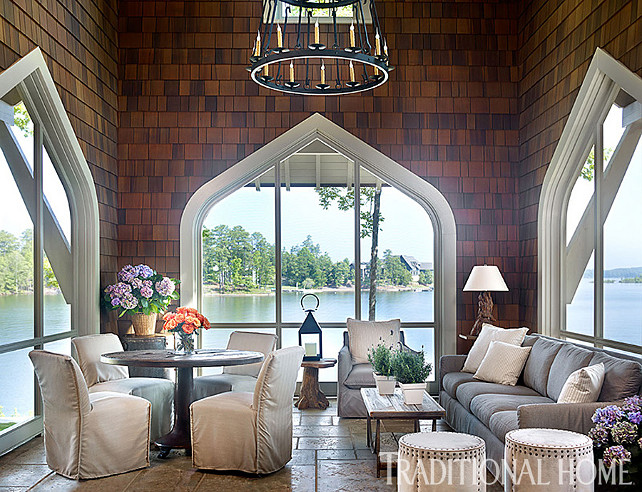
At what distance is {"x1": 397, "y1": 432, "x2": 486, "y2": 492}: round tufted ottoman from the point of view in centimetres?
344

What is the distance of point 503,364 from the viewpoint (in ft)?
18.3

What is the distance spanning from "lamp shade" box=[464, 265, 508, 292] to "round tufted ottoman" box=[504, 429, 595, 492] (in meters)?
3.24

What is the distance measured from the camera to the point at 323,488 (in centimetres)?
432

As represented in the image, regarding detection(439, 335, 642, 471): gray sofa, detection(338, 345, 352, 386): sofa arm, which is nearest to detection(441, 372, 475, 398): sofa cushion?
detection(439, 335, 642, 471): gray sofa

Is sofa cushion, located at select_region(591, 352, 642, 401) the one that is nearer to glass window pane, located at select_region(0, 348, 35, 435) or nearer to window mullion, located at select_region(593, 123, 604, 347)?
window mullion, located at select_region(593, 123, 604, 347)

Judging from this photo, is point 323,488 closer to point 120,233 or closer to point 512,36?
point 120,233

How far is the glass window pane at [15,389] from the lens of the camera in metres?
5.17

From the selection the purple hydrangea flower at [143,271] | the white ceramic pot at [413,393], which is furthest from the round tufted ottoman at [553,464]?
the purple hydrangea flower at [143,271]

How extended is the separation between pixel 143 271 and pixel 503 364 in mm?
3445

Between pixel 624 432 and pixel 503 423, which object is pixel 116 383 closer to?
pixel 503 423

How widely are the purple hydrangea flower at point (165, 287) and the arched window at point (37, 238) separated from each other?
581 mm

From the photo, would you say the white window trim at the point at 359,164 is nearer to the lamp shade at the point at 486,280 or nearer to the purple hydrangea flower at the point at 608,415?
the lamp shade at the point at 486,280

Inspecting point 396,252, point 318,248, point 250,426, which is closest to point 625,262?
point 396,252

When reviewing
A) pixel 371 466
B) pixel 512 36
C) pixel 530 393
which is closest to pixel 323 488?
pixel 371 466
